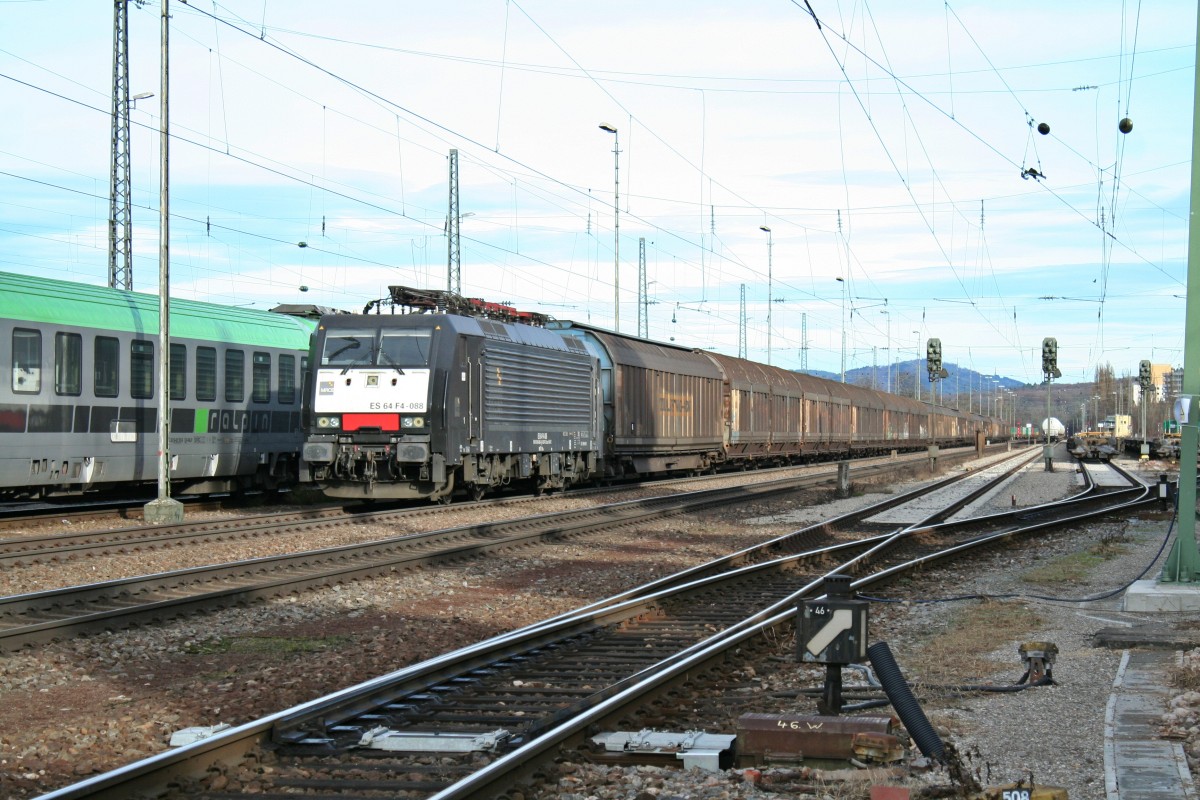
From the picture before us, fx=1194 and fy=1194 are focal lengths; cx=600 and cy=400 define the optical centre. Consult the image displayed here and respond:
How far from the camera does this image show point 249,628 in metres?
10.6

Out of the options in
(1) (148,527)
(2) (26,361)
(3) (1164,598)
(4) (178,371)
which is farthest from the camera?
(4) (178,371)

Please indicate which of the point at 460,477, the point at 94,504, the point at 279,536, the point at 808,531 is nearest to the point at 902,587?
the point at 808,531

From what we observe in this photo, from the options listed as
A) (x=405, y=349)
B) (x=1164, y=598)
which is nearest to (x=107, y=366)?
(x=405, y=349)

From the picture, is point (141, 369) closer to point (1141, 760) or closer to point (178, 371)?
point (178, 371)

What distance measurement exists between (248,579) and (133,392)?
26.9 ft

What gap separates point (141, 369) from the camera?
65.2 ft

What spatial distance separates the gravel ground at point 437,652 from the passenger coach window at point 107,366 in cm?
301

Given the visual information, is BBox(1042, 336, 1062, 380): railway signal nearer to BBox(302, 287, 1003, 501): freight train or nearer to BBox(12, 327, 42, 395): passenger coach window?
BBox(302, 287, 1003, 501): freight train

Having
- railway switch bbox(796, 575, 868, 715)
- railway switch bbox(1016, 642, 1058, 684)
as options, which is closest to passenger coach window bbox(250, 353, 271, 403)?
railway switch bbox(1016, 642, 1058, 684)

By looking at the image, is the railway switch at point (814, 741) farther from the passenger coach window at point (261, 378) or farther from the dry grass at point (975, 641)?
the passenger coach window at point (261, 378)

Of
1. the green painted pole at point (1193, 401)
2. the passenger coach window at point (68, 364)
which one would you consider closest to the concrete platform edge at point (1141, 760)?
the green painted pole at point (1193, 401)

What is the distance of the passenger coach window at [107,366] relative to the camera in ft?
61.9

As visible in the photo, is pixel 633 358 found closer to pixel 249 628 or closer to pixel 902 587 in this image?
pixel 902 587

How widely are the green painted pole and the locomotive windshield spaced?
11.8 m
